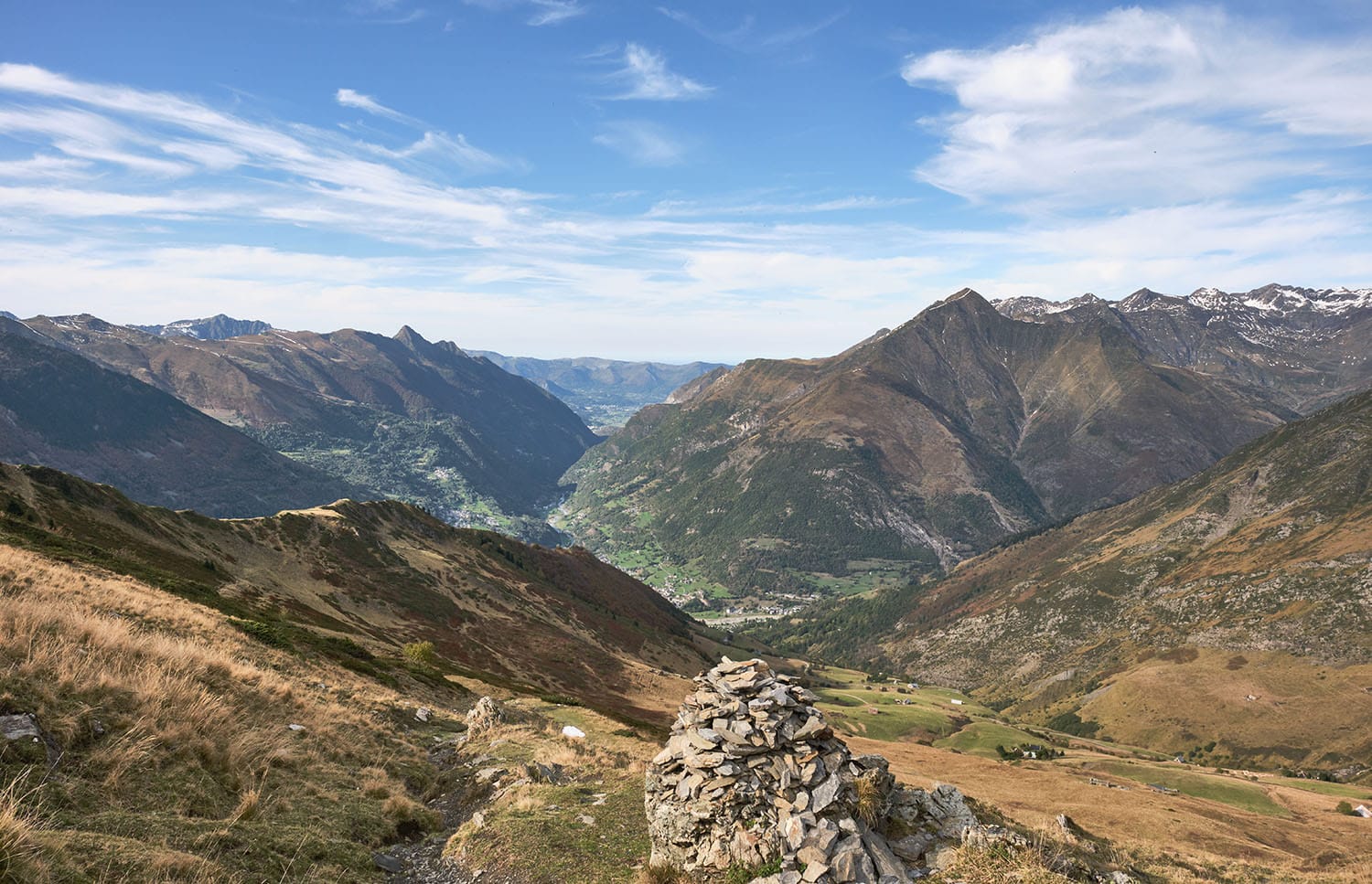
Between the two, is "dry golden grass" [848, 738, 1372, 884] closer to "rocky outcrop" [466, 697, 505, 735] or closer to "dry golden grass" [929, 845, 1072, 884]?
"dry golden grass" [929, 845, 1072, 884]

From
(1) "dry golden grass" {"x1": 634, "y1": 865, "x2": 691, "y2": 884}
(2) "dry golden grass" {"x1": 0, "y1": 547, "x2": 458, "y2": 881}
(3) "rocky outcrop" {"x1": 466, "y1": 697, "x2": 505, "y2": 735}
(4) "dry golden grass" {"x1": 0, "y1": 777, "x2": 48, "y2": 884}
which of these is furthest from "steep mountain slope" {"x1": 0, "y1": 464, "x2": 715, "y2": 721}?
(4) "dry golden grass" {"x1": 0, "y1": 777, "x2": 48, "y2": 884}

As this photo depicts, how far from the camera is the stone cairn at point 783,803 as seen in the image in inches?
685

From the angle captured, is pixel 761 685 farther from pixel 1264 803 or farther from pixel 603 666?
pixel 1264 803

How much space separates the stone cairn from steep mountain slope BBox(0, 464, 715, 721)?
115ft

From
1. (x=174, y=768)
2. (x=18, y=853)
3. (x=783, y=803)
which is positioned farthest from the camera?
(x=783, y=803)

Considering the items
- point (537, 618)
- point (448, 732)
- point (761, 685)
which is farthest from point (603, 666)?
point (761, 685)

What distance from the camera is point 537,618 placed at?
460 feet

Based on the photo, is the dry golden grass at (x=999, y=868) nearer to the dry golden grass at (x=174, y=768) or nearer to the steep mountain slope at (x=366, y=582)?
the dry golden grass at (x=174, y=768)

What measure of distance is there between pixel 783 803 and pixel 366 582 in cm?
11039

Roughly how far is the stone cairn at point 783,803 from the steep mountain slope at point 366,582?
35083mm

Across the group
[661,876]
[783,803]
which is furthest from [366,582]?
[783,803]

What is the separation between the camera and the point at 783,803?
18.3 metres

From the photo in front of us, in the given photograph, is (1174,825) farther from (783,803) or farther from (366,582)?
(366,582)

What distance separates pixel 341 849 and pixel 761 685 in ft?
44.1
